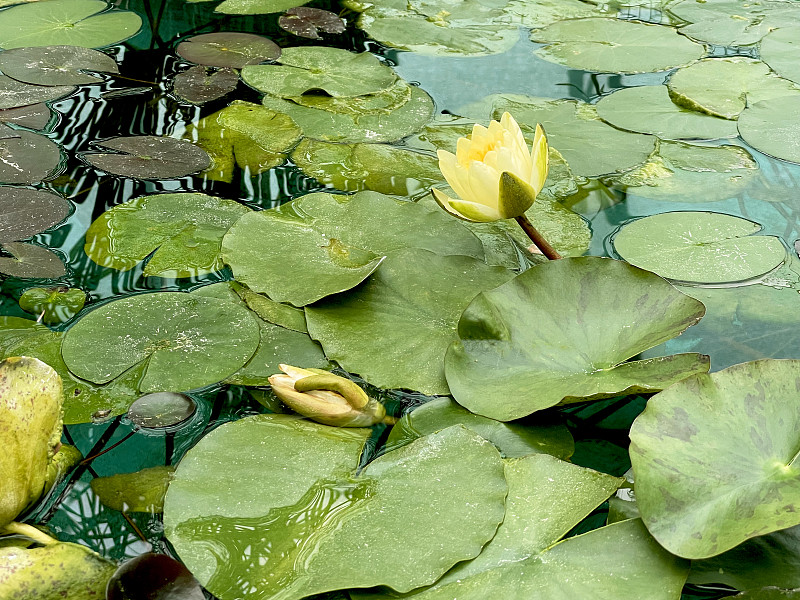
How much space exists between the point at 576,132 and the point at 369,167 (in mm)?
598

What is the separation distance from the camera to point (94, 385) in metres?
1.18

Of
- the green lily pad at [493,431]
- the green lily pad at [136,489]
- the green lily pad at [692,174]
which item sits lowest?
the green lily pad at [136,489]

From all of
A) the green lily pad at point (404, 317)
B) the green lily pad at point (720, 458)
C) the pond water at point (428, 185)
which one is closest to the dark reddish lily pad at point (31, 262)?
the pond water at point (428, 185)

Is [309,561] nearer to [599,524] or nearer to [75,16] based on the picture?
[599,524]

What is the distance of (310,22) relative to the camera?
2.62 m

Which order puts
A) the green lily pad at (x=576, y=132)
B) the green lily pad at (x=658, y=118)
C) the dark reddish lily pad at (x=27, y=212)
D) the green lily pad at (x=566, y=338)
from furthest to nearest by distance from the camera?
the green lily pad at (x=658, y=118), the green lily pad at (x=576, y=132), the dark reddish lily pad at (x=27, y=212), the green lily pad at (x=566, y=338)

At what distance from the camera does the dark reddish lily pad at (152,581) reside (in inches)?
33.1

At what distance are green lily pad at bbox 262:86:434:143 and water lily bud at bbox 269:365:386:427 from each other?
3.27ft

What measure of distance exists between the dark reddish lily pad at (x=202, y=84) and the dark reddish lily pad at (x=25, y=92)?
0.32 m

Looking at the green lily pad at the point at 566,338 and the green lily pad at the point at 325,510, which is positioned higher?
the green lily pad at the point at 566,338

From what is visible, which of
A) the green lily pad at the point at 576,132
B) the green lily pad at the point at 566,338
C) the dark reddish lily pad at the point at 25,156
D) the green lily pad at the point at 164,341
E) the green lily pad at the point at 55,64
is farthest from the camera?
the green lily pad at the point at 55,64

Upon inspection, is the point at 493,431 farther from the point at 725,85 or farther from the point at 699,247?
the point at 725,85

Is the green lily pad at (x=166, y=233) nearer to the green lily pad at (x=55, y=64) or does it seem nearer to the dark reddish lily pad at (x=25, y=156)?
the dark reddish lily pad at (x=25, y=156)

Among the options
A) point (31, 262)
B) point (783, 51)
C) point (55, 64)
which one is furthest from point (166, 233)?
point (783, 51)
